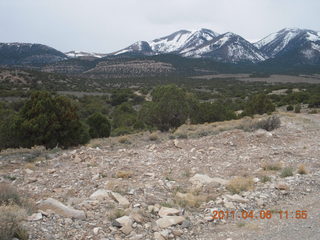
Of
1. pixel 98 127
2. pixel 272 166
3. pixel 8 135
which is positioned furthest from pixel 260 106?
pixel 8 135

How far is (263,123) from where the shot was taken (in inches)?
586

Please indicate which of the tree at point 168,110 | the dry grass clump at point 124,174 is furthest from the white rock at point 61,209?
the tree at point 168,110

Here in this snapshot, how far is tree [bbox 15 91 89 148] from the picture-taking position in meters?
14.1

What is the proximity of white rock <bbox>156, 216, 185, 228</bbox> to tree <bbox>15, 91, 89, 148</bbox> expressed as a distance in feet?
36.2

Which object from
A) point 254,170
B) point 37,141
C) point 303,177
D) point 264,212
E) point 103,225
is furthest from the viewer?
point 37,141

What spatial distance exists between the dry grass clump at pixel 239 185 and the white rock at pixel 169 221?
198cm

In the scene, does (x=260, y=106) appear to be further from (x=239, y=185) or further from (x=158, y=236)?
(x=158, y=236)

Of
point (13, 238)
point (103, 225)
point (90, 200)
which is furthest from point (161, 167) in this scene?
point (13, 238)

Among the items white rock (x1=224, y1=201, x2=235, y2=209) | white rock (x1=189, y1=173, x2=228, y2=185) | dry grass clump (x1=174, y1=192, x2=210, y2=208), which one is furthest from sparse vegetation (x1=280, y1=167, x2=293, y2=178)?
dry grass clump (x1=174, y1=192, x2=210, y2=208)

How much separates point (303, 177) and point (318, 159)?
2.26 metres

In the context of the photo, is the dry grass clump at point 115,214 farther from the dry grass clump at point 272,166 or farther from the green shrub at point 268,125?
the green shrub at point 268,125

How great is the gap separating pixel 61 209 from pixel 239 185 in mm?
4192

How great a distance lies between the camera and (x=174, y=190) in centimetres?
655

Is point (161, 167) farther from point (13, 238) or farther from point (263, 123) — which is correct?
point (263, 123)
